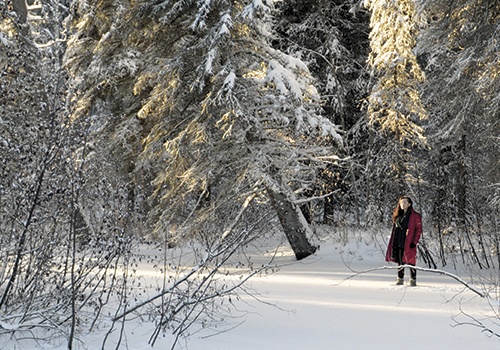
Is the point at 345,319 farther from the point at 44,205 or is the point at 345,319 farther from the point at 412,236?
the point at 412,236

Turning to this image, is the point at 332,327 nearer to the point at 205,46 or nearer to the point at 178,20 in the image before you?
the point at 205,46

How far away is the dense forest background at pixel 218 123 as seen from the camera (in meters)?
5.69

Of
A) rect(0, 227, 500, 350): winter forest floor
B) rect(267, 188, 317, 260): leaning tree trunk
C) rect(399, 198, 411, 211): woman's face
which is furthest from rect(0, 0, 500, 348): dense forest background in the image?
rect(399, 198, 411, 211): woman's face

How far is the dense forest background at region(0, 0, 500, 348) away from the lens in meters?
5.69

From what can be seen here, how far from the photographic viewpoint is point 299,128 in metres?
12.7

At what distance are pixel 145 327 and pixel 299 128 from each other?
286 inches

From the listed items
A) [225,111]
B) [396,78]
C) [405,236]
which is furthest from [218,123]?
[396,78]

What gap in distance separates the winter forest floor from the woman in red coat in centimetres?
48

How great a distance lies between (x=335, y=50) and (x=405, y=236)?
10530mm

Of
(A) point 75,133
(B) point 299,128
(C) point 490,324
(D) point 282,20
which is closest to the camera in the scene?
(A) point 75,133

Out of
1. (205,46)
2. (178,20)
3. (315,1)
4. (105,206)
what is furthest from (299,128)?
(315,1)

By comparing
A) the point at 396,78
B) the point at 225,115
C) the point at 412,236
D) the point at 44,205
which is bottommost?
the point at 412,236

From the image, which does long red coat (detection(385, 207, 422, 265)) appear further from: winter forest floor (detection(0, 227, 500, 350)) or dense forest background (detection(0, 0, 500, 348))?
dense forest background (detection(0, 0, 500, 348))

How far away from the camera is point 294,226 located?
543 inches
